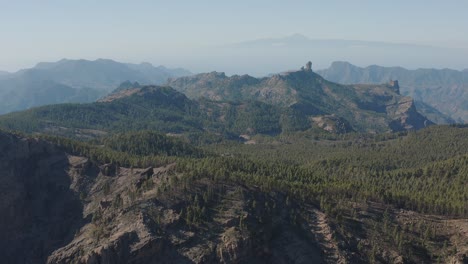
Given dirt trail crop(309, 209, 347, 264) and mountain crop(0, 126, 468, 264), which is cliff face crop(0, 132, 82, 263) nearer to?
mountain crop(0, 126, 468, 264)

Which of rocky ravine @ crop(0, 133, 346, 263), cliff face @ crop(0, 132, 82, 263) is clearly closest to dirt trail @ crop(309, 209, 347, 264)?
rocky ravine @ crop(0, 133, 346, 263)

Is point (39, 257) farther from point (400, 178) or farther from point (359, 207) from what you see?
point (400, 178)

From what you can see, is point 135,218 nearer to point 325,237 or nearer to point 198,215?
point 198,215

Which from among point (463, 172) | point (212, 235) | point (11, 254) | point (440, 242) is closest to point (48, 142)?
point (11, 254)

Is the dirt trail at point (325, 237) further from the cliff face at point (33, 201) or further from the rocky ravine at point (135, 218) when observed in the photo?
the cliff face at point (33, 201)

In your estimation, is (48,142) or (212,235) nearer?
(212,235)

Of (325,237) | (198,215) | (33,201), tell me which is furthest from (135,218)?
(325,237)

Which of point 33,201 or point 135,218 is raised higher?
point 135,218

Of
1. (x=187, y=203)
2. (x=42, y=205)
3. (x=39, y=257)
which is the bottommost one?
(x=39, y=257)
